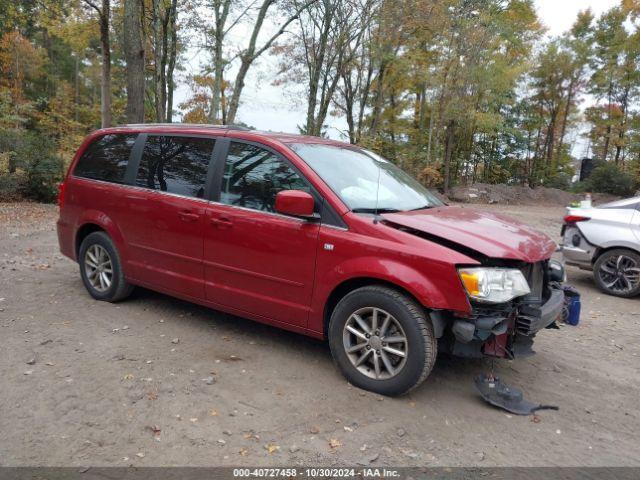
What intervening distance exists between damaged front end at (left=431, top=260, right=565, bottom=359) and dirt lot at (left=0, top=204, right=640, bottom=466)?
0.45m

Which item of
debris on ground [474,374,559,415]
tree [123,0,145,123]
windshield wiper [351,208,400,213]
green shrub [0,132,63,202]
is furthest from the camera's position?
green shrub [0,132,63,202]

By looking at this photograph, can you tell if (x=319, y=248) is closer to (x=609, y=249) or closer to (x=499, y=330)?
(x=499, y=330)

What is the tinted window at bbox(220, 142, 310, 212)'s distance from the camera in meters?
4.28

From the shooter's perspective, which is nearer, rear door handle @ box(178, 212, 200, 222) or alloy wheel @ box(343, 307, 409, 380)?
alloy wheel @ box(343, 307, 409, 380)

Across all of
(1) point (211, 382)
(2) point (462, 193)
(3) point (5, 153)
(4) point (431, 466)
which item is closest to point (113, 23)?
Result: (3) point (5, 153)

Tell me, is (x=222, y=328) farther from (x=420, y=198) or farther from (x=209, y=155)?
(x=420, y=198)

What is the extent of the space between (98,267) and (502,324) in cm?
427

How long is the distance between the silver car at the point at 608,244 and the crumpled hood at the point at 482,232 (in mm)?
3778

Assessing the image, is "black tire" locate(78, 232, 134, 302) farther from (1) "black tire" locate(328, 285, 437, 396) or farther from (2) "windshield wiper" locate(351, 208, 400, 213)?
(2) "windshield wiper" locate(351, 208, 400, 213)

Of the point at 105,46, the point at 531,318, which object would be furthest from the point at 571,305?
the point at 105,46

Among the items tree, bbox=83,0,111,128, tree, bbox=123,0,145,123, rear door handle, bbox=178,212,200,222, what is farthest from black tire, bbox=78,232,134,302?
tree, bbox=83,0,111,128

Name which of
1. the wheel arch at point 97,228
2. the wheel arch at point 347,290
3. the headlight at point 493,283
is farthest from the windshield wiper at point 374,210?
the wheel arch at point 97,228

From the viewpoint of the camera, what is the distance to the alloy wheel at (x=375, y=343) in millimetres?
3674

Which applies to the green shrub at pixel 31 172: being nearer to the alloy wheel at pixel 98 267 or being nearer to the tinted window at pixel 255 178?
the alloy wheel at pixel 98 267
